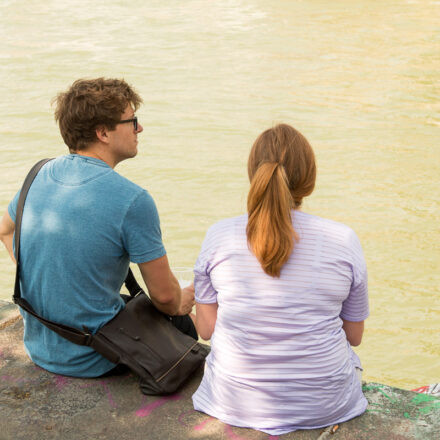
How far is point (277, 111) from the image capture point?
38.4 ft

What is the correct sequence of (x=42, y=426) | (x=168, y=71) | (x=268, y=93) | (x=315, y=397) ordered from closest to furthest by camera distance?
(x=315, y=397)
(x=42, y=426)
(x=268, y=93)
(x=168, y=71)

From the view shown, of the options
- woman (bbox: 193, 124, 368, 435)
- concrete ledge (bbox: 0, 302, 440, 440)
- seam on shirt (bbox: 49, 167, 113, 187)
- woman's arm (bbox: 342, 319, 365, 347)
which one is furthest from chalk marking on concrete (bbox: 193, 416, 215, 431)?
seam on shirt (bbox: 49, 167, 113, 187)

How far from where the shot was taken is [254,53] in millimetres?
16062

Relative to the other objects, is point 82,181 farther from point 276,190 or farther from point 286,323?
point 286,323

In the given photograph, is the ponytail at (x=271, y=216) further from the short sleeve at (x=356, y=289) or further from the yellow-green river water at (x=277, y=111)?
the yellow-green river water at (x=277, y=111)

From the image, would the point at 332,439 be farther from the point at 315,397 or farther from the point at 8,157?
the point at 8,157

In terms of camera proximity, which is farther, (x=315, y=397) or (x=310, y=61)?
(x=310, y=61)

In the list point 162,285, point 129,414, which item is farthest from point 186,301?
point 129,414

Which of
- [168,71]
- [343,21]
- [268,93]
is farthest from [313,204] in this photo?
[343,21]

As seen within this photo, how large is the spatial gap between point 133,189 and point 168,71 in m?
12.1

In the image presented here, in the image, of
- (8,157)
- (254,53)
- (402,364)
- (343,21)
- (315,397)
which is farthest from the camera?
(343,21)

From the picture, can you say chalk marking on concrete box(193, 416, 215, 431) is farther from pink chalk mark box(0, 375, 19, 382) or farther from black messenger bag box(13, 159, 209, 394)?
pink chalk mark box(0, 375, 19, 382)

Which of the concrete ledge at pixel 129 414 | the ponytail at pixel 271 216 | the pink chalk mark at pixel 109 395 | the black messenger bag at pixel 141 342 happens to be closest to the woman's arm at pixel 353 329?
the concrete ledge at pixel 129 414

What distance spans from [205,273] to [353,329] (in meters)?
0.58
